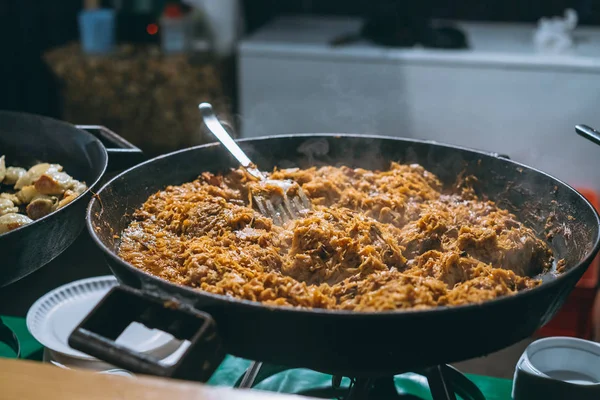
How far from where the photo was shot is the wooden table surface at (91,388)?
792mm

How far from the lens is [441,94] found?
13.9 feet

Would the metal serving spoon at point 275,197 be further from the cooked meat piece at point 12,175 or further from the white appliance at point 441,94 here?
the white appliance at point 441,94

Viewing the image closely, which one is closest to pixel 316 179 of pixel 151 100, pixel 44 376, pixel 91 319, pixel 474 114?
pixel 91 319

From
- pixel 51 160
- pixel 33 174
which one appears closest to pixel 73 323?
pixel 33 174

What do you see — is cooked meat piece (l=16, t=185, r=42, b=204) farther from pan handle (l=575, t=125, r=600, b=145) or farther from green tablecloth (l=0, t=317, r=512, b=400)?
pan handle (l=575, t=125, r=600, b=145)

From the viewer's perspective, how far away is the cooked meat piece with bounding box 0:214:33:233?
1.52 metres

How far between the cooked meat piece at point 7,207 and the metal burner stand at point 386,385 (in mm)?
766

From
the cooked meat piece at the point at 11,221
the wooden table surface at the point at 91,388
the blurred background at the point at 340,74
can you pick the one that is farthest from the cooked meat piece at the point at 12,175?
the blurred background at the point at 340,74

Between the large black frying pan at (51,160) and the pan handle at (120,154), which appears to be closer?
the large black frying pan at (51,160)

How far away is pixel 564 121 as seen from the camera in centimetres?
412

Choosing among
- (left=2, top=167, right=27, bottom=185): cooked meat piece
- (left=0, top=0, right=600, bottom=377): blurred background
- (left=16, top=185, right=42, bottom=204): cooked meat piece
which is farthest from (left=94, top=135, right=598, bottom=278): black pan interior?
(left=0, top=0, right=600, bottom=377): blurred background

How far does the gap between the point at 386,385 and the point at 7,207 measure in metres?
1.11

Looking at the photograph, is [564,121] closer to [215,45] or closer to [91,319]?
[215,45]

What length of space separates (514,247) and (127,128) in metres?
3.86
